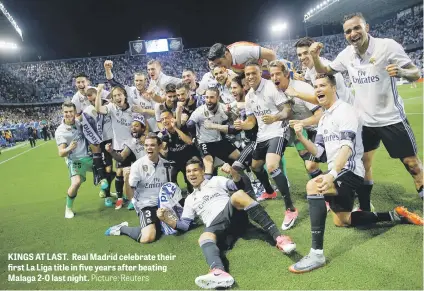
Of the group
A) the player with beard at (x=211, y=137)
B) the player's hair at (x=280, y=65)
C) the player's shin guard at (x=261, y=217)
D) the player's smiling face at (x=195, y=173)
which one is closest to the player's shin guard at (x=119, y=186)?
the player with beard at (x=211, y=137)

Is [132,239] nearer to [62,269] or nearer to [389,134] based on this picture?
[62,269]

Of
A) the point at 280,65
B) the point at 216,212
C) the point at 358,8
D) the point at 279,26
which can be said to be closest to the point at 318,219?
the point at 216,212

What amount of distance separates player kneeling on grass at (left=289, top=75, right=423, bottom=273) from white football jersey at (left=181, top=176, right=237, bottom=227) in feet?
3.72

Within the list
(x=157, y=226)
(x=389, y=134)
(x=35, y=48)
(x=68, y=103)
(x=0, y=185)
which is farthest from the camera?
(x=35, y=48)

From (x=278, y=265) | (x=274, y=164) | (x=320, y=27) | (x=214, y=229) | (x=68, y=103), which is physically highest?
(x=320, y=27)

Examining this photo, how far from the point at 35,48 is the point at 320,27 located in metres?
45.7

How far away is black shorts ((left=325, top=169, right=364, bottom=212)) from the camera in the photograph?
11.7 feet

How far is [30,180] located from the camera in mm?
10180

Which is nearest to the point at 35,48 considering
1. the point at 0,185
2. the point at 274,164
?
→ the point at 0,185

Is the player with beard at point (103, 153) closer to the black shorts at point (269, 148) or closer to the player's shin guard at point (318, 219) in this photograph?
the black shorts at point (269, 148)

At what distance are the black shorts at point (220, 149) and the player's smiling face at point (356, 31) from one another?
2.77 m

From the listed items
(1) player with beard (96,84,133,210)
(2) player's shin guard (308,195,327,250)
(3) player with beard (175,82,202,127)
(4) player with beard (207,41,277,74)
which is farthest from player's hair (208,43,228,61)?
(2) player's shin guard (308,195,327,250)

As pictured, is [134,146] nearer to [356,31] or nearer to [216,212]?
[216,212]

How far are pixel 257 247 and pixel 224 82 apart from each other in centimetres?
331
